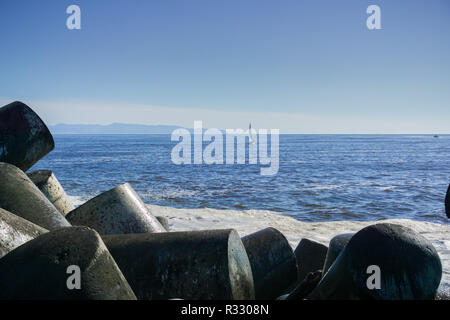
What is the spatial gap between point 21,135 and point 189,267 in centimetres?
371

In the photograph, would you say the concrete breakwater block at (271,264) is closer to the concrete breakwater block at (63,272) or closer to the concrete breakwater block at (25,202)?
the concrete breakwater block at (63,272)

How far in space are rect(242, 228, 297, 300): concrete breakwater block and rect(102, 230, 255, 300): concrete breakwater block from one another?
77 centimetres

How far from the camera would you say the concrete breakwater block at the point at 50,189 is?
525 centimetres

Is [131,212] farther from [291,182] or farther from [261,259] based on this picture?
[291,182]

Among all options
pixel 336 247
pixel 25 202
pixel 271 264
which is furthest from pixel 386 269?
pixel 25 202

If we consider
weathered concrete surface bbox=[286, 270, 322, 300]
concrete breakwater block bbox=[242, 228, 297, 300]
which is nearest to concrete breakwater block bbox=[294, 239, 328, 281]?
concrete breakwater block bbox=[242, 228, 297, 300]

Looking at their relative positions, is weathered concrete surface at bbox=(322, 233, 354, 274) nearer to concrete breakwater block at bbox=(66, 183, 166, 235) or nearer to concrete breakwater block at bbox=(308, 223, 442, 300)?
concrete breakwater block at bbox=(308, 223, 442, 300)

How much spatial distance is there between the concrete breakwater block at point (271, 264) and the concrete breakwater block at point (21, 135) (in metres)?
3.45

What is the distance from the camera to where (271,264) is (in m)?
3.82

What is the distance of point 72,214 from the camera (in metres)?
4.52

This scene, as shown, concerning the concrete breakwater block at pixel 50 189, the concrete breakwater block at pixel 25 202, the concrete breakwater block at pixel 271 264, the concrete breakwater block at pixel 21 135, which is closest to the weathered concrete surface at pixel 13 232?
the concrete breakwater block at pixel 25 202

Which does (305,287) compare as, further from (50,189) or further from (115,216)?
(50,189)

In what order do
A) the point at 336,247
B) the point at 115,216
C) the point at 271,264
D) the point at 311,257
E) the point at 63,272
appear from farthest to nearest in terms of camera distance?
the point at 311,257 < the point at 115,216 < the point at 271,264 < the point at 336,247 < the point at 63,272
